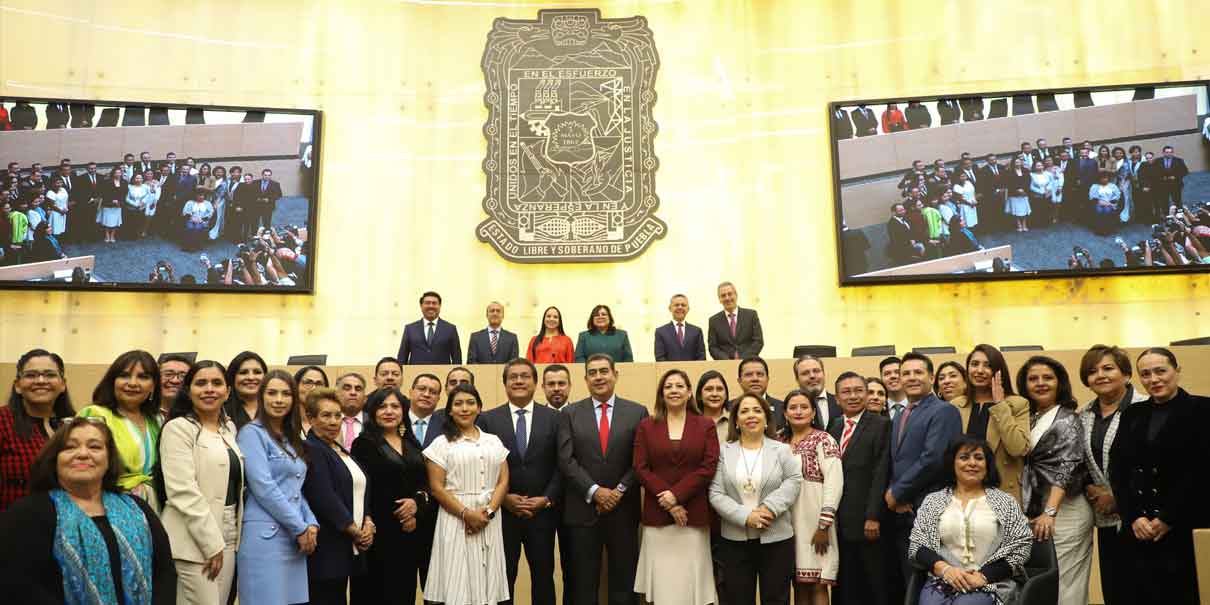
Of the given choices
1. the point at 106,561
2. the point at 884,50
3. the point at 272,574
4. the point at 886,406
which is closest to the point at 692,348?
the point at 886,406

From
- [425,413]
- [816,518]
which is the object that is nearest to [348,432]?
[425,413]

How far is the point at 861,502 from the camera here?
4367mm

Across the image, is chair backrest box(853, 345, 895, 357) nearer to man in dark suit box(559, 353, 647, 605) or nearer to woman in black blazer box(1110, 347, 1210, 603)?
man in dark suit box(559, 353, 647, 605)

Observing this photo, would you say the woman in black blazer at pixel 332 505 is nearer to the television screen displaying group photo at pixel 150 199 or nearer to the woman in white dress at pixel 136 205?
the television screen displaying group photo at pixel 150 199

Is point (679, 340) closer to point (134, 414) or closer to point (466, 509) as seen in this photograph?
point (466, 509)

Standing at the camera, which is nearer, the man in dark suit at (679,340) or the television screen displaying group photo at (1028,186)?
the man in dark suit at (679,340)

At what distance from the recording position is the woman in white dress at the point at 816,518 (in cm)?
427

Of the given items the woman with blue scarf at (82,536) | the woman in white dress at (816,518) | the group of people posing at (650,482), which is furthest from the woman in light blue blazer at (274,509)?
the woman in white dress at (816,518)

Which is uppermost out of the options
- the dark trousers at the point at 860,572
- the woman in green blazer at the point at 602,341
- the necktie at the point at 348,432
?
the woman in green blazer at the point at 602,341

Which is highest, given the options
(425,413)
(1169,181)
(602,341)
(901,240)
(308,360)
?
(1169,181)

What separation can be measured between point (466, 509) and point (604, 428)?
0.78 meters

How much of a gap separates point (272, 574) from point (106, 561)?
0.88 meters

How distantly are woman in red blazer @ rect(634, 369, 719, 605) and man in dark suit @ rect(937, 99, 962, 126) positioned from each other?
5.40 metres

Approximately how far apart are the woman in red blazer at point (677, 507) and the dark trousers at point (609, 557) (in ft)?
0.26
